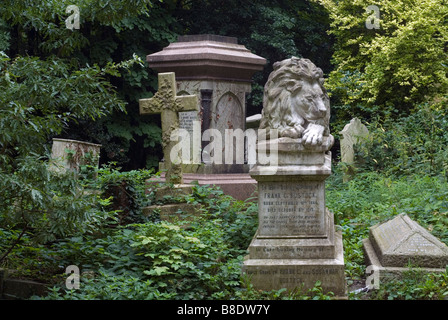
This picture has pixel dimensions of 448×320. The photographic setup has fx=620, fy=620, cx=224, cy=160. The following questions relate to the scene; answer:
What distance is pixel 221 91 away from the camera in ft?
37.0

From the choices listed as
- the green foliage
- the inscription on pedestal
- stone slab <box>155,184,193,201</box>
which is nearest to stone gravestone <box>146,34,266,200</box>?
stone slab <box>155,184,193,201</box>

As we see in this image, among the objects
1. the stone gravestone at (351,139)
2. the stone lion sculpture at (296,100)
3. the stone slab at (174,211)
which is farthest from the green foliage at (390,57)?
the stone lion sculpture at (296,100)

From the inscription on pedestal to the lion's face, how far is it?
2.42ft

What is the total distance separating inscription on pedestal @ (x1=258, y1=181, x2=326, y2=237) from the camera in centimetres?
602

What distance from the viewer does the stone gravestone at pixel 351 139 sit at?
1269 cm

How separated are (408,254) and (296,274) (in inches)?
43.6

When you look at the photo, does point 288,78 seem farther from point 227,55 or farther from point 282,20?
point 282,20

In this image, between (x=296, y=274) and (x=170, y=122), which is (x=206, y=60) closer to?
(x=170, y=122)

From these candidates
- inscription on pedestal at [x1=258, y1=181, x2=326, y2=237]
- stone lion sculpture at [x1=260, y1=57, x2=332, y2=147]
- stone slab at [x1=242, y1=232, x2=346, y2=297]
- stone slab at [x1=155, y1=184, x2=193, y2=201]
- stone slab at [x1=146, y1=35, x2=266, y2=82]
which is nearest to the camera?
stone slab at [x1=242, y1=232, x2=346, y2=297]

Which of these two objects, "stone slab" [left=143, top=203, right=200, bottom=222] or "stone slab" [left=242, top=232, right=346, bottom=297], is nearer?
"stone slab" [left=242, top=232, right=346, bottom=297]

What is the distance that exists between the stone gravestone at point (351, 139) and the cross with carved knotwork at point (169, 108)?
4514 mm

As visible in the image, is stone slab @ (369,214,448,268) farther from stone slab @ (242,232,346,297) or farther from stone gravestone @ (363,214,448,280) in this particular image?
stone slab @ (242,232,346,297)

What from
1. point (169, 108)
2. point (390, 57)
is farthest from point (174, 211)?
point (390, 57)

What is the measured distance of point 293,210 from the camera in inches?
237
